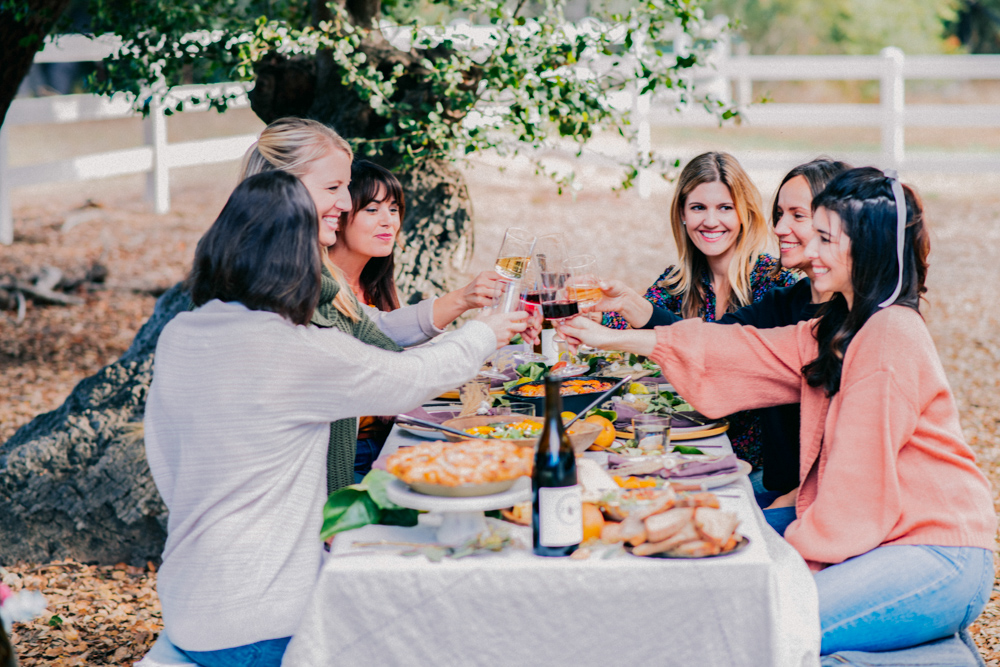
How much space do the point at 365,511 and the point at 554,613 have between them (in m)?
0.46

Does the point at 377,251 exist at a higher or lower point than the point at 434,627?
higher

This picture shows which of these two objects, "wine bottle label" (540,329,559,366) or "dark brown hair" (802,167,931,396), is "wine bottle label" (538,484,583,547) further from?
"wine bottle label" (540,329,559,366)

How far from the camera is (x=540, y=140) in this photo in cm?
431

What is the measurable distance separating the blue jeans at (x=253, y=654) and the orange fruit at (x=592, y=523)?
640 mm

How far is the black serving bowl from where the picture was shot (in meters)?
2.72

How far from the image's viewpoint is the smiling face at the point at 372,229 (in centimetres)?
354

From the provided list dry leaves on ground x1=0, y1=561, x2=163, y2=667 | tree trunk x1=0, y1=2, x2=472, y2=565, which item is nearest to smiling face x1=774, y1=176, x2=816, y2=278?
tree trunk x1=0, y1=2, x2=472, y2=565

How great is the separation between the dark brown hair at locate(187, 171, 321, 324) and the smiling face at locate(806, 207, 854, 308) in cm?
117

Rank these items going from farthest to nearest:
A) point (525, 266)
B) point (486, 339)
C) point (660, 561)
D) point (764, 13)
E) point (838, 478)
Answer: point (764, 13)
point (525, 266)
point (486, 339)
point (838, 478)
point (660, 561)

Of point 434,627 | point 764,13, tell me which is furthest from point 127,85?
point 764,13

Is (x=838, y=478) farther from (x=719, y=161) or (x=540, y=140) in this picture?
(x=540, y=140)

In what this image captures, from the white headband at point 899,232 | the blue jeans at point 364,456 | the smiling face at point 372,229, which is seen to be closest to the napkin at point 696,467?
the white headband at point 899,232

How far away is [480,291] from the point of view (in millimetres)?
3289

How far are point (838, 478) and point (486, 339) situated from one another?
84cm
